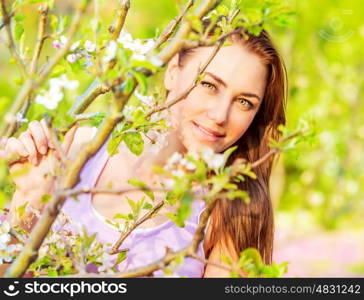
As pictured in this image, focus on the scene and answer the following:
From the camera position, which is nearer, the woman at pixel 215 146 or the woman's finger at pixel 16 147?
the woman's finger at pixel 16 147

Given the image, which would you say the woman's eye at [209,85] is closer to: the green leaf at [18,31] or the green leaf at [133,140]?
the green leaf at [133,140]

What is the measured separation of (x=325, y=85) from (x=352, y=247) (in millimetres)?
2452

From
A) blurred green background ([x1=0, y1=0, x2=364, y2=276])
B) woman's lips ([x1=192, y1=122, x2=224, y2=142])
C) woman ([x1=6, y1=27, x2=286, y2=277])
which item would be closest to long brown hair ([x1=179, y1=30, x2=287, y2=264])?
woman ([x1=6, y1=27, x2=286, y2=277])

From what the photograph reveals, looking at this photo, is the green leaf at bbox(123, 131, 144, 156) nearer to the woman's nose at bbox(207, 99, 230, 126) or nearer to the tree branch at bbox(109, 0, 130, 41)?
the tree branch at bbox(109, 0, 130, 41)

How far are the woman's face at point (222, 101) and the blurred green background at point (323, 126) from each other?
613 centimetres

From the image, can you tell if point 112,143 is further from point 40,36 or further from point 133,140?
point 40,36

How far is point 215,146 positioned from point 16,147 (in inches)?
23.9

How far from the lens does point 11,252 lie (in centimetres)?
116

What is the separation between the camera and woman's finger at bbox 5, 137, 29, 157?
4.32 ft

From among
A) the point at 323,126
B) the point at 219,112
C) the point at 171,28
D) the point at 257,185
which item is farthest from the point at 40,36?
the point at 323,126

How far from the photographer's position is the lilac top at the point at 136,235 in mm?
1679

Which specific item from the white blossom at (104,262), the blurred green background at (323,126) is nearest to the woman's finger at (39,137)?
the white blossom at (104,262)

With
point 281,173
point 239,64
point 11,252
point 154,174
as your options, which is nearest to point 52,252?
point 11,252

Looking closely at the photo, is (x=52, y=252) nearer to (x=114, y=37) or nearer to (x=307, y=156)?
(x=114, y=37)
